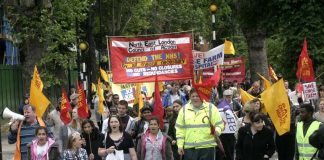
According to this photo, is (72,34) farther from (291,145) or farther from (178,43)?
(291,145)

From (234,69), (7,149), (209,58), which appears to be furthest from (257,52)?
(7,149)

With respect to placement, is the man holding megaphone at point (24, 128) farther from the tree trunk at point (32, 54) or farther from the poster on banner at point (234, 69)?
the poster on banner at point (234, 69)

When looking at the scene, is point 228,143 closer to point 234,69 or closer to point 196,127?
point 196,127

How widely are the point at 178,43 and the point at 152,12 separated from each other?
3703 centimetres

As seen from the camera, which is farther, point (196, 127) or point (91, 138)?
point (91, 138)

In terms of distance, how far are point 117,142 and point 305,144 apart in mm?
2520

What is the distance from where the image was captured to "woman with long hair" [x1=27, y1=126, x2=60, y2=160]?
10641 millimetres

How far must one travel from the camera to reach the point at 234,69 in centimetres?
3020

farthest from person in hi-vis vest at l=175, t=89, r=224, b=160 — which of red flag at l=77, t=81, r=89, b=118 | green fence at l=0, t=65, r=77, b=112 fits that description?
green fence at l=0, t=65, r=77, b=112

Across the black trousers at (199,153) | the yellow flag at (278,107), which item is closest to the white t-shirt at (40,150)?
the black trousers at (199,153)

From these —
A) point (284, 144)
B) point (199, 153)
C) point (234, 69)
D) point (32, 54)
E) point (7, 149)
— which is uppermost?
point (32, 54)

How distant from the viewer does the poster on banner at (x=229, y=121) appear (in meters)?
13.5

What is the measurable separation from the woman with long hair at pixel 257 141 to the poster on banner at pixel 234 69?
60.2 feet

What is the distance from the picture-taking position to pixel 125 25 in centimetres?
4956
